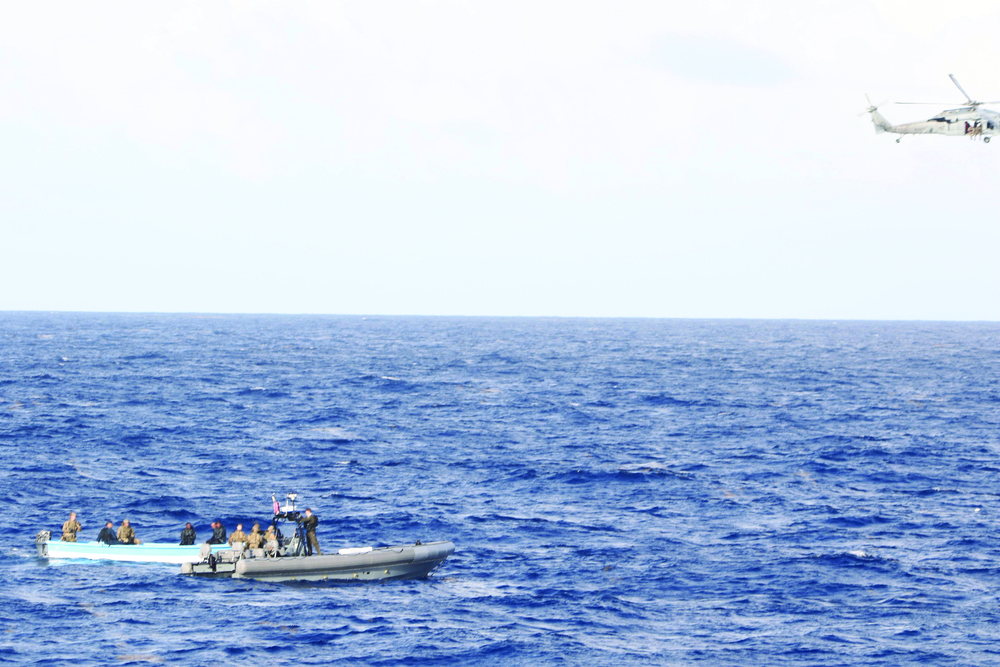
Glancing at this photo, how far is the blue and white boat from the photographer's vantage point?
43531mm

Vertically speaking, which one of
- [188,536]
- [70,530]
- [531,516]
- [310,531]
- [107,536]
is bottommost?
[531,516]

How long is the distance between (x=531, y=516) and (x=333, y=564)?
13386mm

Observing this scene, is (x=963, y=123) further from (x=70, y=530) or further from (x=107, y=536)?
(x=70, y=530)

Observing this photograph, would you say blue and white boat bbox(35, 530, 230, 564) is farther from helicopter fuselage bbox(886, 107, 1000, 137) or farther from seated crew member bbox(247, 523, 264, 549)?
helicopter fuselage bbox(886, 107, 1000, 137)

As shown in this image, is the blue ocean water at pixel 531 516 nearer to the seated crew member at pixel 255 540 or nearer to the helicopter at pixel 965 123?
the seated crew member at pixel 255 540

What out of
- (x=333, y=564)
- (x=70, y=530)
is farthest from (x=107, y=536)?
(x=333, y=564)

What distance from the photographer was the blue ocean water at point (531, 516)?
1359 inches

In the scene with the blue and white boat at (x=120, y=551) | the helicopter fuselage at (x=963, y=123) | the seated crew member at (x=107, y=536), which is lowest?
the blue and white boat at (x=120, y=551)

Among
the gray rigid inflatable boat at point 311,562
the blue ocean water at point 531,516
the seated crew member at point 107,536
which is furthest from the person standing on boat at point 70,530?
the gray rigid inflatable boat at point 311,562

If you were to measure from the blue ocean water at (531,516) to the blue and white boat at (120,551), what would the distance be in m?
0.60

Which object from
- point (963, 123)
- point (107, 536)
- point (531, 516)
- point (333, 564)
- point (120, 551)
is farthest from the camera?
point (963, 123)

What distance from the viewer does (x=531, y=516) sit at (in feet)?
170

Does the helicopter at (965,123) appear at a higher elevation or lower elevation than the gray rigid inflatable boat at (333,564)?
higher

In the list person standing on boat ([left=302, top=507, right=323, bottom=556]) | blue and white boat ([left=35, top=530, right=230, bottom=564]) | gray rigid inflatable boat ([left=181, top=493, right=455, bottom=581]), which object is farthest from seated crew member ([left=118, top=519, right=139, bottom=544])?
person standing on boat ([left=302, top=507, right=323, bottom=556])
